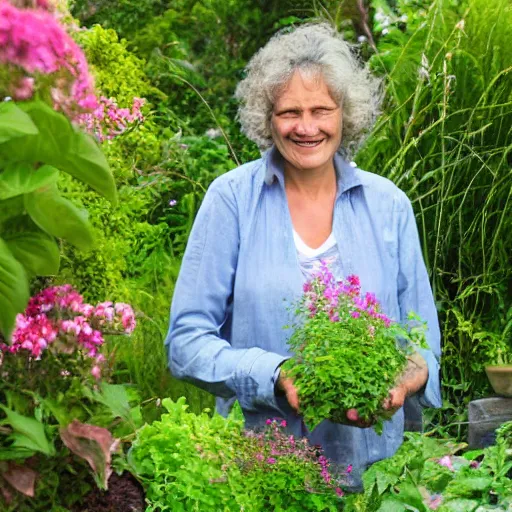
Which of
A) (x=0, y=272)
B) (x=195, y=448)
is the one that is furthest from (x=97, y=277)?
(x=0, y=272)

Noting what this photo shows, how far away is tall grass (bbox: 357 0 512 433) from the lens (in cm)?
464

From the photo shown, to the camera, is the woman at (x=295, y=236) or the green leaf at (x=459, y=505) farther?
the woman at (x=295, y=236)

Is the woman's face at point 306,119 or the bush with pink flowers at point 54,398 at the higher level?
the woman's face at point 306,119

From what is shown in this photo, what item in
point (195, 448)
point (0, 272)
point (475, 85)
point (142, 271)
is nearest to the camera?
point (0, 272)

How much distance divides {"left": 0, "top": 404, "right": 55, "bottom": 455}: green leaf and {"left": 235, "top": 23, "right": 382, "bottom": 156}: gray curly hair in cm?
131

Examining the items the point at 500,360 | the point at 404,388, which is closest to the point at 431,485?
the point at 404,388

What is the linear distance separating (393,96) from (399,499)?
285cm

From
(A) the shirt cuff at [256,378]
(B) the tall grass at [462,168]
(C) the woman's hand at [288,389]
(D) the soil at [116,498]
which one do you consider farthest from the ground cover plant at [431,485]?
(B) the tall grass at [462,168]

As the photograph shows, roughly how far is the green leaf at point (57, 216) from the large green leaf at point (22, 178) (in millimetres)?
25

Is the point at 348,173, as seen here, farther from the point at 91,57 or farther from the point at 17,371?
the point at 91,57

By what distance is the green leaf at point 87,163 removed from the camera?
1897 millimetres

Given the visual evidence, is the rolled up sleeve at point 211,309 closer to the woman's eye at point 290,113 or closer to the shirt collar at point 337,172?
the shirt collar at point 337,172

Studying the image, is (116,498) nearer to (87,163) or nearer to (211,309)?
(87,163)

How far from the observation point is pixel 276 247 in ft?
9.84
